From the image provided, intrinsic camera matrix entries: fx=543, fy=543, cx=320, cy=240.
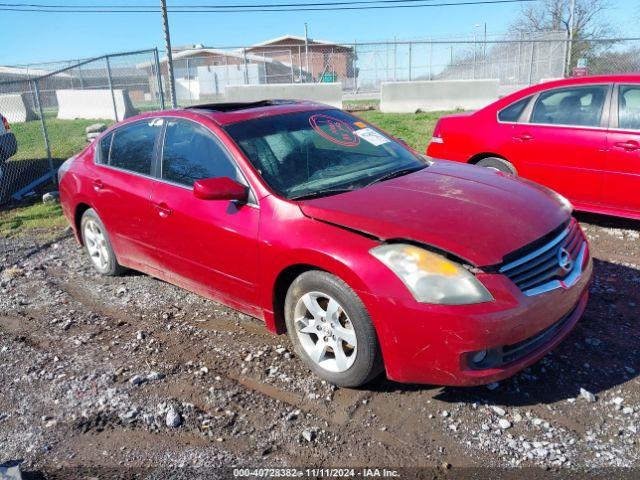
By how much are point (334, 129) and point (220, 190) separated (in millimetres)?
1220

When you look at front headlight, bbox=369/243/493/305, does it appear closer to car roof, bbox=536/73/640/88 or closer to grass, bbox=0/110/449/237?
car roof, bbox=536/73/640/88

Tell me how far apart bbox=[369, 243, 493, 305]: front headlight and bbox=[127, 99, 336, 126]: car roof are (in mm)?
1764

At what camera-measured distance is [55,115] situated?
23.4 meters

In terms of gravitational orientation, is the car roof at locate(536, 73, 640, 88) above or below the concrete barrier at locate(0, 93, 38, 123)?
above

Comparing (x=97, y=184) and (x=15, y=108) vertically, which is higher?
(x=97, y=184)

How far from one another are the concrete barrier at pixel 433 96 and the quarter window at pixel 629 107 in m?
12.1

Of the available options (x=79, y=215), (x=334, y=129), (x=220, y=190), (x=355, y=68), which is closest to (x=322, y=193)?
→ (x=220, y=190)

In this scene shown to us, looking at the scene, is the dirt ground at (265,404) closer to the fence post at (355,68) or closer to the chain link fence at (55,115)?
the chain link fence at (55,115)

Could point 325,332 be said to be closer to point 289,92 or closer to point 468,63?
point 289,92

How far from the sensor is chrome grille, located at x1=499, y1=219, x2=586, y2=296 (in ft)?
9.42

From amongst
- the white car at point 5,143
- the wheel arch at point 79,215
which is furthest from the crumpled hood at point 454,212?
the white car at point 5,143

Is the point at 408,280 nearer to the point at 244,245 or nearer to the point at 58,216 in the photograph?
the point at 244,245

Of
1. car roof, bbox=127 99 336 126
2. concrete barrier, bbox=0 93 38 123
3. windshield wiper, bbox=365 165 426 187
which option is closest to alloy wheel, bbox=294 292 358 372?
windshield wiper, bbox=365 165 426 187

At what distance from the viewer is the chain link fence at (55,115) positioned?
9.47 metres
